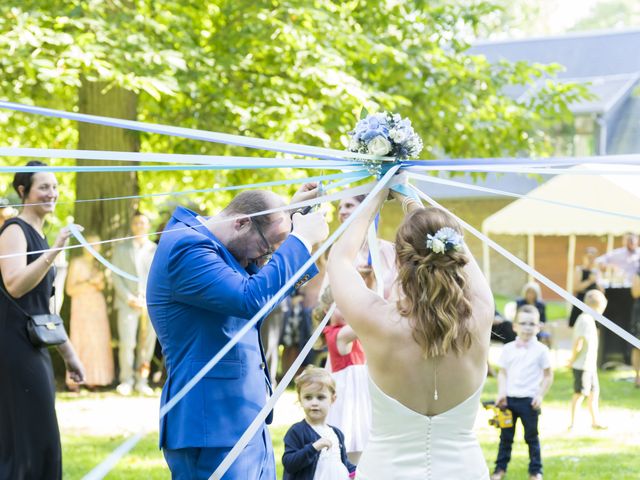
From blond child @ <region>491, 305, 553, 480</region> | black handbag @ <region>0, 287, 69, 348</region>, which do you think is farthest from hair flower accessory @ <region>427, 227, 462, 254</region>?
blond child @ <region>491, 305, 553, 480</region>

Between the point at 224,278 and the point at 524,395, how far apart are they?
402 cm

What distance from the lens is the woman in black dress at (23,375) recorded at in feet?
15.6

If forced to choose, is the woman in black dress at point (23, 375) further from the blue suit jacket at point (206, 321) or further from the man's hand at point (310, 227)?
the man's hand at point (310, 227)

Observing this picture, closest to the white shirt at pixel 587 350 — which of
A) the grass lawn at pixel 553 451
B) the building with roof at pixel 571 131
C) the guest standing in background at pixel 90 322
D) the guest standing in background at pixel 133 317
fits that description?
the grass lawn at pixel 553 451

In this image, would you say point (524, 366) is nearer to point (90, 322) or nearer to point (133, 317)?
point (133, 317)

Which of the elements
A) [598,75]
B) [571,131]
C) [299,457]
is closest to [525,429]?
[299,457]

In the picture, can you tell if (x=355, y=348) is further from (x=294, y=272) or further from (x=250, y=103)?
(x=250, y=103)

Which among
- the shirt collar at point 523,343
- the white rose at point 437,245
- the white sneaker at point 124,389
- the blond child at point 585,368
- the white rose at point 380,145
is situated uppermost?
the white rose at point 380,145

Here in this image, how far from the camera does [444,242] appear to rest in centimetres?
292

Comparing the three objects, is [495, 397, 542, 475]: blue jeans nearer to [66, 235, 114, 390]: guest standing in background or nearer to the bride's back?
the bride's back

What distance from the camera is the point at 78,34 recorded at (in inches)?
377

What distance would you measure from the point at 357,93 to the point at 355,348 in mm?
4690

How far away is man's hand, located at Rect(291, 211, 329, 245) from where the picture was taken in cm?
342

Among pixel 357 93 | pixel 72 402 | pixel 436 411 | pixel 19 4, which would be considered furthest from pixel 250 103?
pixel 436 411
